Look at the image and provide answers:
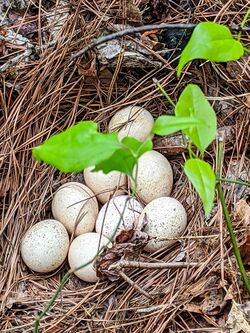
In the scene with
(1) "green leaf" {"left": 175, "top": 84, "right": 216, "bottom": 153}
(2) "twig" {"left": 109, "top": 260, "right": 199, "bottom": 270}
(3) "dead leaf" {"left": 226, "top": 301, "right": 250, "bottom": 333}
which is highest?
(1) "green leaf" {"left": 175, "top": 84, "right": 216, "bottom": 153}

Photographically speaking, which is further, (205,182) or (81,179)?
(81,179)

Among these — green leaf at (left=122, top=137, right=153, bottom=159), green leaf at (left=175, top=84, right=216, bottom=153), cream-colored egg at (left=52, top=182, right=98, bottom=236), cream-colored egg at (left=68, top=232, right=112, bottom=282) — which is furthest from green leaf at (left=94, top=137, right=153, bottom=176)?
cream-colored egg at (left=52, top=182, right=98, bottom=236)

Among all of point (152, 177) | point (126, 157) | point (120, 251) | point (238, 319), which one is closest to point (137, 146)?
point (126, 157)

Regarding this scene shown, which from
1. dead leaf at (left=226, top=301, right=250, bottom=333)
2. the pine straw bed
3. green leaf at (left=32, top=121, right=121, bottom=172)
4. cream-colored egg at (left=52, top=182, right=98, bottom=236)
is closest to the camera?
green leaf at (left=32, top=121, right=121, bottom=172)

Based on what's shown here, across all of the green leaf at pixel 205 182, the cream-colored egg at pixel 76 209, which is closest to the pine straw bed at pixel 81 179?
the cream-colored egg at pixel 76 209

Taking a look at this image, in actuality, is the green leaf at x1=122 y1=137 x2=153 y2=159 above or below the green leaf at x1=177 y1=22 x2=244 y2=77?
below

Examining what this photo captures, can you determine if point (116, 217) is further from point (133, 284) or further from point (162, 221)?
point (133, 284)

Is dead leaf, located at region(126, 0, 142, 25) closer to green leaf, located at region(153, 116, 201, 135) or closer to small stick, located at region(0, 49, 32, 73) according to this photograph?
small stick, located at region(0, 49, 32, 73)

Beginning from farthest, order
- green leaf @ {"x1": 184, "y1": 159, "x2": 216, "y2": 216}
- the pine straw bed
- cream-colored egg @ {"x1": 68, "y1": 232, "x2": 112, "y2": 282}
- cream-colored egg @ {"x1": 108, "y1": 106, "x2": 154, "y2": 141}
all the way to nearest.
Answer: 1. cream-colored egg @ {"x1": 108, "y1": 106, "x2": 154, "y2": 141}
2. cream-colored egg @ {"x1": 68, "y1": 232, "x2": 112, "y2": 282}
3. the pine straw bed
4. green leaf @ {"x1": 184, "y1": 159, "x2": 216, "y2": 216}

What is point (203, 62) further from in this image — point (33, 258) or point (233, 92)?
point (33, 258)
